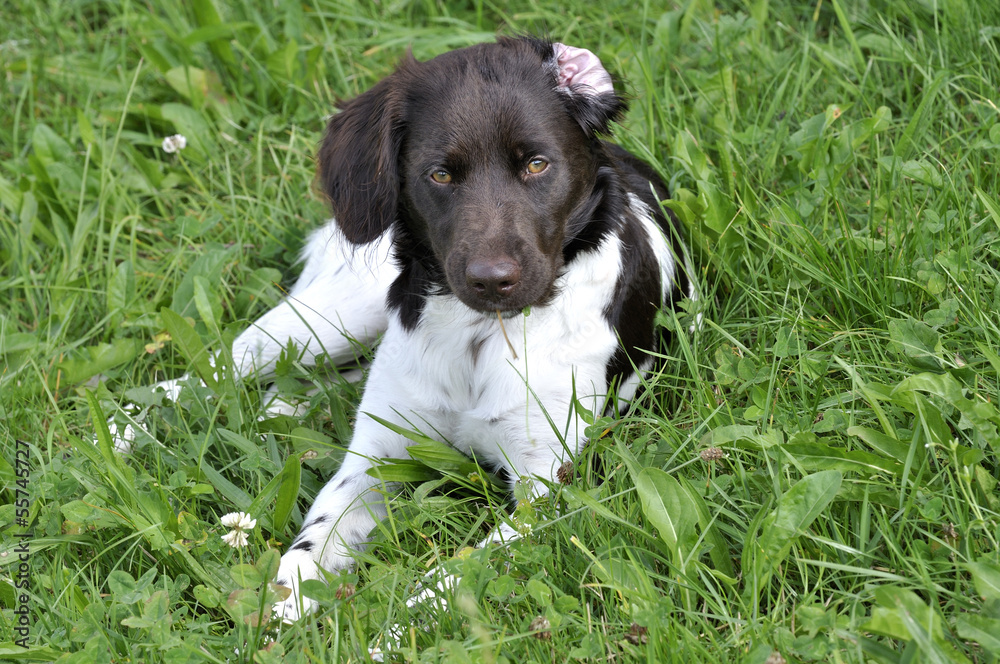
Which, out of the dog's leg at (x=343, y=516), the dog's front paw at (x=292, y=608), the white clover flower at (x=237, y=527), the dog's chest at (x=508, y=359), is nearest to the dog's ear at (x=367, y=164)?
the dog's chest at (x=508, y=359)

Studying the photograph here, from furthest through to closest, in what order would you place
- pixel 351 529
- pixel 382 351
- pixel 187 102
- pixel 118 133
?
pixel 187 102, pixel 118 133, pixel 382 351, pixel 351 529

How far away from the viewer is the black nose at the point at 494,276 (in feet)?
6.97

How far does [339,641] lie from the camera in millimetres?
1880

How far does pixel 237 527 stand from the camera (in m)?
2.21

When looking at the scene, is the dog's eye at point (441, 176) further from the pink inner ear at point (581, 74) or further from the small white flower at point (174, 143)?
the small white flower at point (174, 143)

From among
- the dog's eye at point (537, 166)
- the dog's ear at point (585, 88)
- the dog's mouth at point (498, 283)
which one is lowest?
the dog's mouth at point (498, 283)

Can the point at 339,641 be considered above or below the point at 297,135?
below

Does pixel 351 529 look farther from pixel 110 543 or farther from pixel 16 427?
pixel 16 427

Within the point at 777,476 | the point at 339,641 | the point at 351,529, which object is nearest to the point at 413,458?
the point at 351,529

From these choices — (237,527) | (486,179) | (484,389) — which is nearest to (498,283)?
(486,179)

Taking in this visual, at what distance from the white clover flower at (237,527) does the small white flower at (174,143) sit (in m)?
2.05

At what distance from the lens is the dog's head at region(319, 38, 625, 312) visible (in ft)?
7.28

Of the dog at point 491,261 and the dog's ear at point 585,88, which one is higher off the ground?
the dog's ear at point 585,88

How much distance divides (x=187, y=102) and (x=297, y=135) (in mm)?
631
